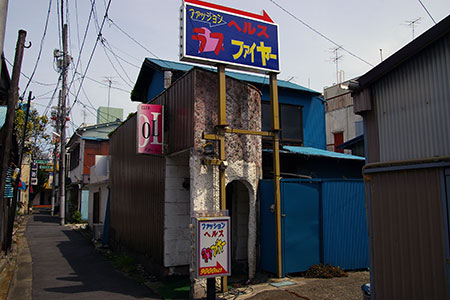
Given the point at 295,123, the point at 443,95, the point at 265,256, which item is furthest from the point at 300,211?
the point at 295,123

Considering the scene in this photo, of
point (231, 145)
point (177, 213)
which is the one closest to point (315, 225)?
point (231, 145)

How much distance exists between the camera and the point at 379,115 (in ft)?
20.8

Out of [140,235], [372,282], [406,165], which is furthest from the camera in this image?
[140,235]

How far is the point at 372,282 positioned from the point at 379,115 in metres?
2.81

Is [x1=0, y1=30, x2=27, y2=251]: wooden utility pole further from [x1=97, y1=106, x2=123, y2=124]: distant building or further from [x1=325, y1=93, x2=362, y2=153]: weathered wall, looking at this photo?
[x1=97, y1=106, x2=123, y2=124]: distant building

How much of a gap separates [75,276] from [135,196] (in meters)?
3.15

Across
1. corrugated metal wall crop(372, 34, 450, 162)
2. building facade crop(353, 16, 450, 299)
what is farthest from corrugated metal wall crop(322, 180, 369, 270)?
corrugated metal wall crop(372, 34, 450, 162)

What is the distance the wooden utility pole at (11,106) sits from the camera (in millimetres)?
10102

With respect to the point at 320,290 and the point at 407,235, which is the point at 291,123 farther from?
the point at 407,235

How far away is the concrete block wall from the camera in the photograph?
9.76m

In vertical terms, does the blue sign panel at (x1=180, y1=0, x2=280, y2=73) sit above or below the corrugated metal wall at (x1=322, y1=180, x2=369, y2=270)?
above

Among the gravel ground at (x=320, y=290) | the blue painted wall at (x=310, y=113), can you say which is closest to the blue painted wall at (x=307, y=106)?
the blue painted wall at (x=310, y=113)

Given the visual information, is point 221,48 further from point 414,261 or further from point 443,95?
point 414,261

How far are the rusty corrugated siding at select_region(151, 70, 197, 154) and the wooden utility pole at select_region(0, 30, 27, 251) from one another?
4207mm
